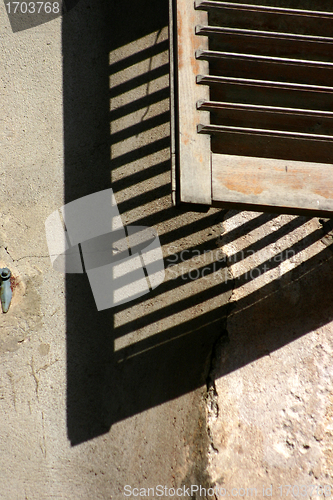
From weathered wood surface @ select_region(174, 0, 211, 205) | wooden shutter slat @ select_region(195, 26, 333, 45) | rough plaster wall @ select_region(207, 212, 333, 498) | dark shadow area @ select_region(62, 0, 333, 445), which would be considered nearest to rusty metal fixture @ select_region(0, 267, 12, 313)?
→ dark shadow area @ select_region(62, 0, 333, 445)

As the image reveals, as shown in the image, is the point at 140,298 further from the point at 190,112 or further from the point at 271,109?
the point at 271,109

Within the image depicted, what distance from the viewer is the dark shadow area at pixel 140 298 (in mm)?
2939

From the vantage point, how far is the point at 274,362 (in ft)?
9.75

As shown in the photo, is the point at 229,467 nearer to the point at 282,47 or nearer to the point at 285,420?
the point at 285,420

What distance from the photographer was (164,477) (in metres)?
2.86

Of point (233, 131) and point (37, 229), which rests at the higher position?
point (233, 131)

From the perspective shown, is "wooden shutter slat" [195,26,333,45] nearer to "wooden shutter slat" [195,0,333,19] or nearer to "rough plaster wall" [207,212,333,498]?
"wooden shutter slat" [195,0,333,19]

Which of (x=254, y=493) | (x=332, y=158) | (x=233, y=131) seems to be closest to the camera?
(x=233, y=131)

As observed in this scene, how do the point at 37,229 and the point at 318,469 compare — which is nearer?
the point at 318,469

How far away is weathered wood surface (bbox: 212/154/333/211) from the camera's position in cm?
210

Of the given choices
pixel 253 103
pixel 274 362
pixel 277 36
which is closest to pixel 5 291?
pixel 274 362

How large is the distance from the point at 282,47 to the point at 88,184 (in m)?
1.48

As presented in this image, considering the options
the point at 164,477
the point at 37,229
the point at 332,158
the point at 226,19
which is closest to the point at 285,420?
the point at 164,477

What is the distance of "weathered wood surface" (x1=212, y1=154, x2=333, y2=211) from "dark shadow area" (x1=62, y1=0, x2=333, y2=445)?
1.02m
